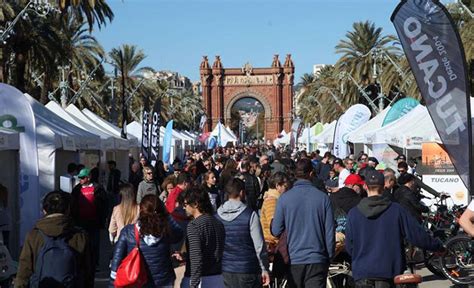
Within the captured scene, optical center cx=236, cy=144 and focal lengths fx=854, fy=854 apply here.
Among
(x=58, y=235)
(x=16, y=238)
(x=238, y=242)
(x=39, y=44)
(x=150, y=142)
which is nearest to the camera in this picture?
(x=58, y=235)

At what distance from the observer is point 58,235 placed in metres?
6.48

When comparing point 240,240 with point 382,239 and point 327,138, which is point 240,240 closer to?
point 382,239

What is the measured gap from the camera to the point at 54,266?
639 cm

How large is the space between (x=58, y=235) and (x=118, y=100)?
5777cm

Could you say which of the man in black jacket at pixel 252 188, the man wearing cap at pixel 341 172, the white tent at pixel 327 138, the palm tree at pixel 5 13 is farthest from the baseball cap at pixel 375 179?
the white tent at pixel 327 138

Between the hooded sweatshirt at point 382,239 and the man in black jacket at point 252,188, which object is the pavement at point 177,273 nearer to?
the man in black jacket at point 252,188

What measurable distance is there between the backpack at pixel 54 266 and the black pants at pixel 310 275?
2.03 m

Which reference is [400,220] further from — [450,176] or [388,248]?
[450,176]

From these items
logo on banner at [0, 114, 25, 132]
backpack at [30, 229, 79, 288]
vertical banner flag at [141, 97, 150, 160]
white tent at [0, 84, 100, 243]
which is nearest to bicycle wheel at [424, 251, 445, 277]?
white tent at [0, 84, 100, 243]

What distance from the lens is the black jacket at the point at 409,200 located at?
1141cm

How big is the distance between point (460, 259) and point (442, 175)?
21.7 feet

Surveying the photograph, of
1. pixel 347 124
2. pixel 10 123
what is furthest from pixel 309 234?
pixel 347 124

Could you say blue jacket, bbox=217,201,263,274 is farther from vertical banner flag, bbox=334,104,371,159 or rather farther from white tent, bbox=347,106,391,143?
vertical banner flag, bbox=334,104,371,159

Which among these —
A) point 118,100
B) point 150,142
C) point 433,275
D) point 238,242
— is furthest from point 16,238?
point 118,100
